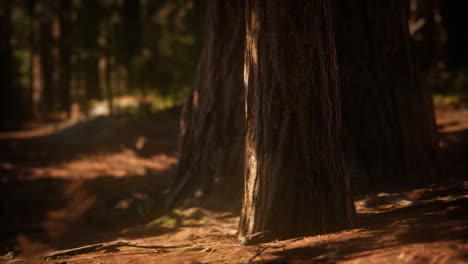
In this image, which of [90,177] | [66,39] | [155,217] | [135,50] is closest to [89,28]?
[135,50]

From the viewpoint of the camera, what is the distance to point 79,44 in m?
21.0

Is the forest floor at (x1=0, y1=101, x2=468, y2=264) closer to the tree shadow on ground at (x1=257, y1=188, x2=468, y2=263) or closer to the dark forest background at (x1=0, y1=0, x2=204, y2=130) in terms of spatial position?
the tree shadow on ground at (x1=257, y1=188, x2=468, y2=263)

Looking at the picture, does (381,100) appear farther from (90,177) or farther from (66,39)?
(66,39)

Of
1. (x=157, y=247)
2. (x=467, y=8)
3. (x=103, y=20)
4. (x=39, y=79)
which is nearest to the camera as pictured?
(x=157, y=247)

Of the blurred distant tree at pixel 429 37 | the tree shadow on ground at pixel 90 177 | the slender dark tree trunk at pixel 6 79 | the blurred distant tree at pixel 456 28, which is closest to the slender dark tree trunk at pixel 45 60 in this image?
the slender dark tree trunk at pixel 6 79

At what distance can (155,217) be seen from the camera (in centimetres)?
683

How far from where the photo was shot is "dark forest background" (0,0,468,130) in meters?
15.5

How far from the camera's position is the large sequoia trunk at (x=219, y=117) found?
638 cm

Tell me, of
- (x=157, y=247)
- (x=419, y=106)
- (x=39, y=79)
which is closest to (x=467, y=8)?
(x=419, y=106)

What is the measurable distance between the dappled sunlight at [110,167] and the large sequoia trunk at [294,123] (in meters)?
6.44

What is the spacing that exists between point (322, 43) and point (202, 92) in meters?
2.69

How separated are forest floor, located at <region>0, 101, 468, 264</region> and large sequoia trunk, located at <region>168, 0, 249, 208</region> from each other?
437 mm

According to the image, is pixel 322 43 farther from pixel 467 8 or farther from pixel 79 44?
pixel 79 44

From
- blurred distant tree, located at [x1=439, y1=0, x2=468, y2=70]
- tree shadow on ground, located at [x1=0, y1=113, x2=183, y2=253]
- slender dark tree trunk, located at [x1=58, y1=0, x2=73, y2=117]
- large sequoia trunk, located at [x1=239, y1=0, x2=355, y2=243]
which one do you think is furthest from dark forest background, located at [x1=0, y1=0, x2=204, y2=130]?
large sequoia trunk, located at [x1=239, y1=0, x2=355, y2=243]
